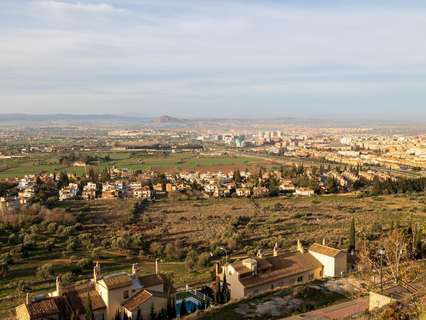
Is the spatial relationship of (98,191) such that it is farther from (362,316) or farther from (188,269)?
(362,316)

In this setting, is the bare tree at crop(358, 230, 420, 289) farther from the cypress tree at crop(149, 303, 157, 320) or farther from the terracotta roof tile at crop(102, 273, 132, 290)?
the terracotta roof tile at crop(102, 273, 132, 290)

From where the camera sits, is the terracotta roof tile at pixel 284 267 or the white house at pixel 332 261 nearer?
the terracotta roof tile at pixel 284 267

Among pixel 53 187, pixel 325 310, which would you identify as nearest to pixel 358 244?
pixel 325 310

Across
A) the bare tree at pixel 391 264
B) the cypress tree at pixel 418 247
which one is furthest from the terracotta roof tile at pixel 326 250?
the cypress tree at pixel 418 247

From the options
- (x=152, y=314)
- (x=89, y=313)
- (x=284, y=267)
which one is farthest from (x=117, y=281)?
(x=284, y=267)

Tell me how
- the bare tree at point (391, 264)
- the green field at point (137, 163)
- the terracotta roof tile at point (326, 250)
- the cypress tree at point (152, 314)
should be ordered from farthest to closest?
the green field at point (137, 163) → the terracotta roof tile at point (326, 250) → the bare tree at point (391, 264) → the cypress tree at point (152, 314)

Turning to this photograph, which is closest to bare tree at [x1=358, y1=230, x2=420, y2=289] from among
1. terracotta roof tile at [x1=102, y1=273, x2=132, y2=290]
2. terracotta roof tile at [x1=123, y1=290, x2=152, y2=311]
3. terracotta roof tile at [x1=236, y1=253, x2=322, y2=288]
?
terracotta roof tile at [x1=236, y1=253, x2=322, y2=288]

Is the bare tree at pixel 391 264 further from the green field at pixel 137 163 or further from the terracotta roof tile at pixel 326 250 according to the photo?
the green field at pixel 137 163
